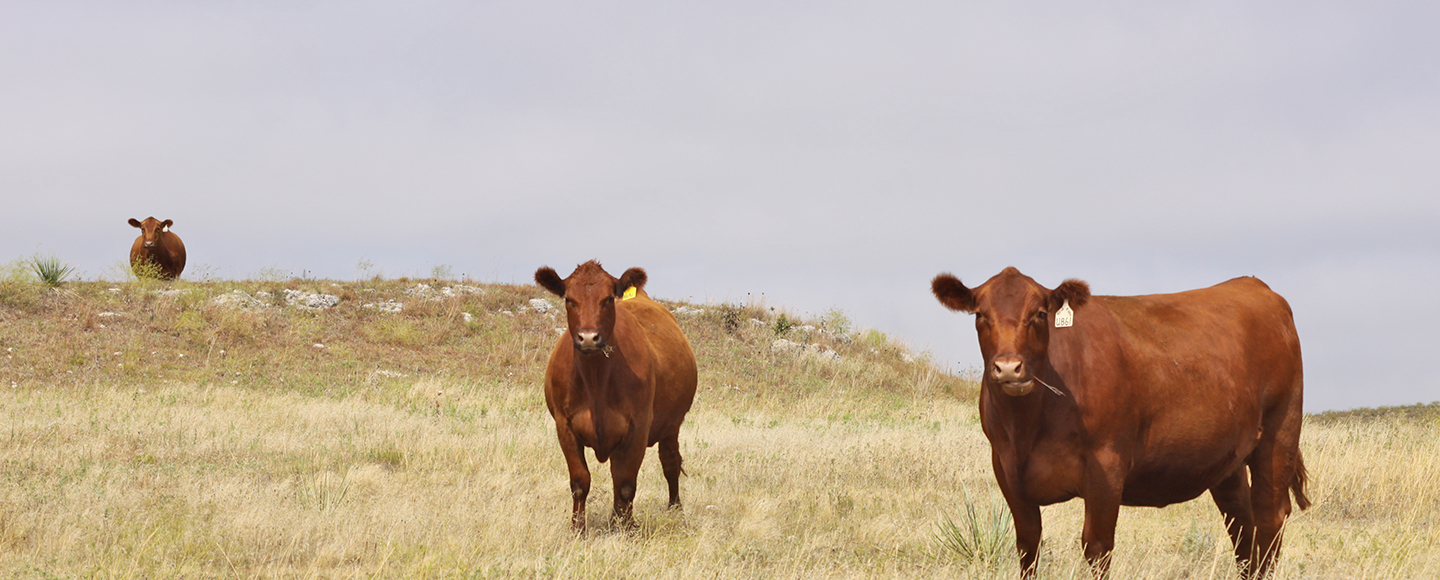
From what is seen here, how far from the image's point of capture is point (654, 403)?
29.6 feet

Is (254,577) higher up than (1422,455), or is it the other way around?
(1422,455)

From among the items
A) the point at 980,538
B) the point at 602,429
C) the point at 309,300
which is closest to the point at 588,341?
the point at 602,429

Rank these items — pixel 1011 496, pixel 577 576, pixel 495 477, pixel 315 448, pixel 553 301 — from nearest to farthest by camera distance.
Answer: pixel 1011 496 → pixel 577 576 → pixel 495 477 → pixel 315 448 → pixel 553 301

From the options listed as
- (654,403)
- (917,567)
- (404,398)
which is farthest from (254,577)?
(404,398)

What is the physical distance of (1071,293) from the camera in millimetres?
5402

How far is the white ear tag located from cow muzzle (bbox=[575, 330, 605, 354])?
3442 mm

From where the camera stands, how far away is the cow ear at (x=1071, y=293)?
17.7ft

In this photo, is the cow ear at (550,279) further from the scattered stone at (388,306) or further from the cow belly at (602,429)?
the scattered stone at (388,306)

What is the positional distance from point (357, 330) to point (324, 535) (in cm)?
1762

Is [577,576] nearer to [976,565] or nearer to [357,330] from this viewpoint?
[976,565]

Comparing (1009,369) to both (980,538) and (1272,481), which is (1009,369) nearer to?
(980,538)

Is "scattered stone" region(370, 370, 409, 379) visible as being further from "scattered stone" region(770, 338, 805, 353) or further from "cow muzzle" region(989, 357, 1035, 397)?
"cow muzzle" region(989, 357, 1035, 397)

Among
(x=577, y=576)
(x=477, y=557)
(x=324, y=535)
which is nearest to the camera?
(x=577, y=576)

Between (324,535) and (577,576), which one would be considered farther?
(324,535)
